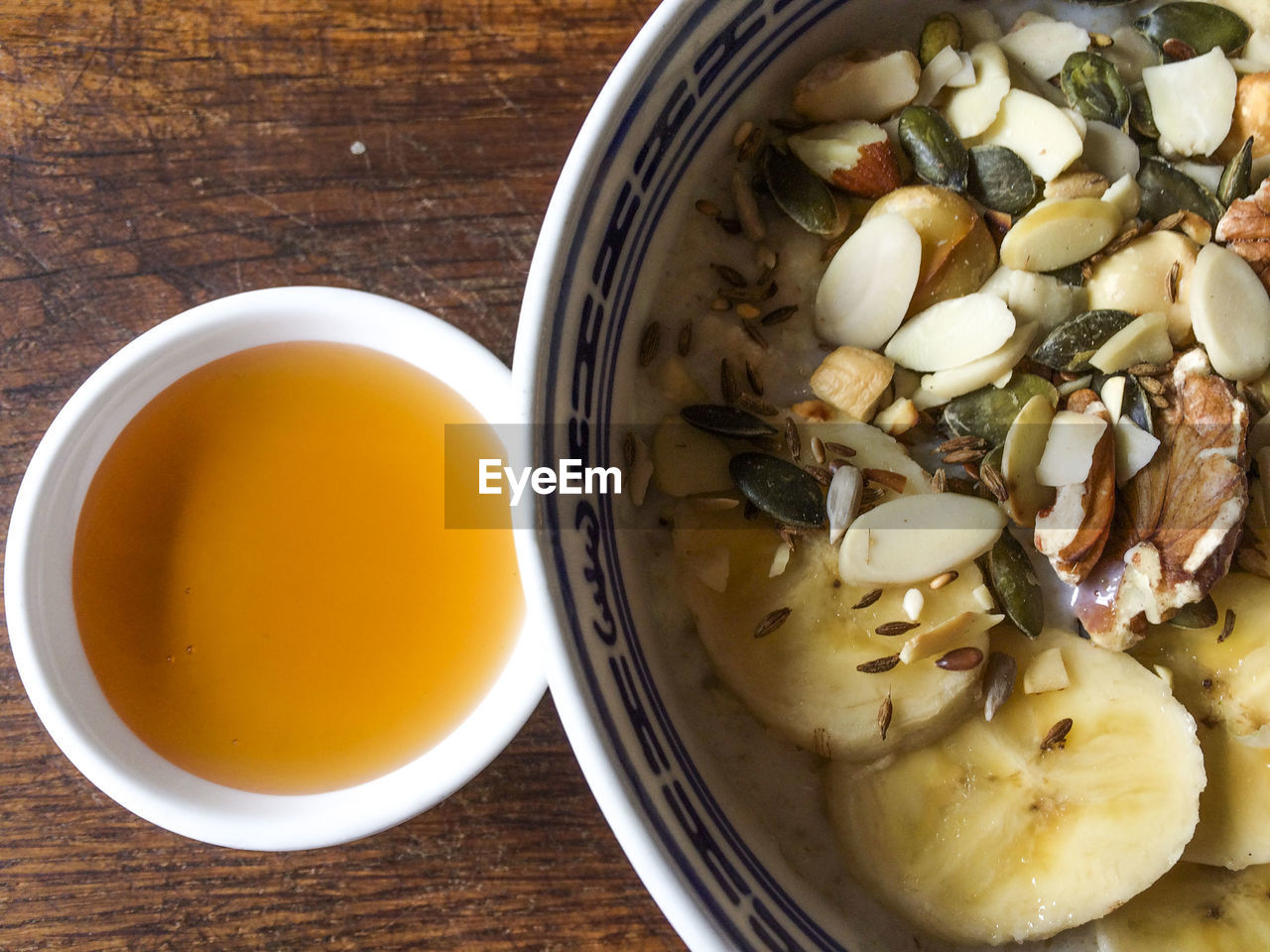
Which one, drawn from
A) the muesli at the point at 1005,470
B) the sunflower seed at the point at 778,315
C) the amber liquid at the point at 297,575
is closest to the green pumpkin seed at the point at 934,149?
the muesli at the point at 1005,470

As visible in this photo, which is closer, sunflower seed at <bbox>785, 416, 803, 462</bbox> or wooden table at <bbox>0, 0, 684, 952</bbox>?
sunflower seed at <bbox>785, 416, 803, 462</bbox>

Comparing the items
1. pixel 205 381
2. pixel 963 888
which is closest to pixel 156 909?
pixel 205 381

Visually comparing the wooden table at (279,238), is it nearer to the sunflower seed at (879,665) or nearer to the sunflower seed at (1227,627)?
the sunflower seed at (879,665)

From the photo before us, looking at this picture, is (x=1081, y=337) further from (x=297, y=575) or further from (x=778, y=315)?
(x=297, y=575)

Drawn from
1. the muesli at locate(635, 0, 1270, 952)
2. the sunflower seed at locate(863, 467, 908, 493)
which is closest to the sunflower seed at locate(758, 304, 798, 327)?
the muesli at locate(635, 0, 1270, 952)

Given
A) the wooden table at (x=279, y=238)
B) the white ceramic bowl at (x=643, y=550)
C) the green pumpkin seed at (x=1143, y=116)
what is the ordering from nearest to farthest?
the white ceramic bowl at (x=643, y=550) → the green pumpkin seed at (x=1143, y=116) → the wooden table at (x=279, y=238)

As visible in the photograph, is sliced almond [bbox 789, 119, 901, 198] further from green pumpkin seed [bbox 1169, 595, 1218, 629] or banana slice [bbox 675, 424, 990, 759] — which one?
green pumpkin seed [bbox 1169, 595, 1218, 629]

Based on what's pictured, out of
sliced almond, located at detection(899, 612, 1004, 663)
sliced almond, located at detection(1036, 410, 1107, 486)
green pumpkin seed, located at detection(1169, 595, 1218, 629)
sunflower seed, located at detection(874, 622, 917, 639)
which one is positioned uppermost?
sliced almond, located at detection(1036, 410, 1107, 486)
